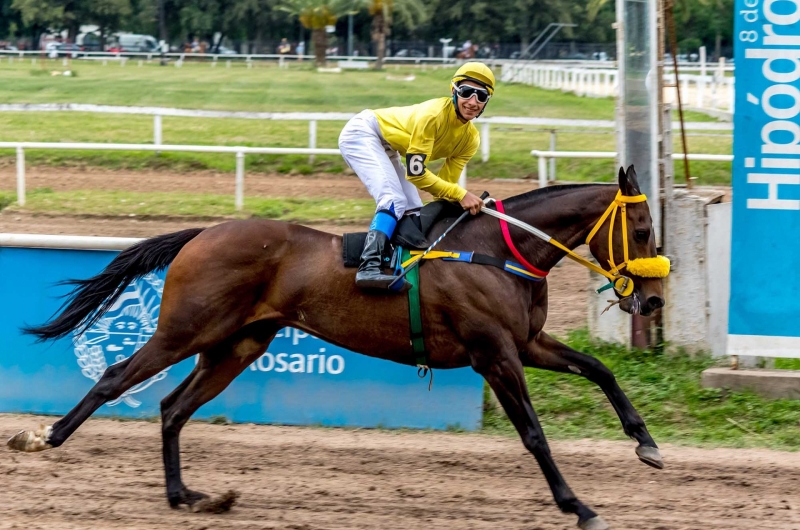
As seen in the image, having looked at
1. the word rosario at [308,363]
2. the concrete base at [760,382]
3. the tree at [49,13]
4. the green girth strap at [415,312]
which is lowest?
the concrete base at [760,382]

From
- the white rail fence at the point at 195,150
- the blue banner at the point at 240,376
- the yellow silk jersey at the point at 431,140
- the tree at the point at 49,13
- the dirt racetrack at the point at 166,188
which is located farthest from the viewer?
the tree at the point at 49,13

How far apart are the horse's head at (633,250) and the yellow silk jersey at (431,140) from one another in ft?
2.47

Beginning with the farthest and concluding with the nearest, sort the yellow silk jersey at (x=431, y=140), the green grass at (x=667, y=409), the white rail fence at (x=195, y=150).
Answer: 1. the white rail fence at (x=195, y=150)
2. the green grass at (x=667, y=409)
3. the yellow silk jersey at (x=431, y=140)

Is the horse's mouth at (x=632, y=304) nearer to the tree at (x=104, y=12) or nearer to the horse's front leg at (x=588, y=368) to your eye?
the horse's front leg at (x=588, y=368)

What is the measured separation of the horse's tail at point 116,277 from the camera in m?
5.25

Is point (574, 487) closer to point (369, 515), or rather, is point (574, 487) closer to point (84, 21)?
point (369, 515)

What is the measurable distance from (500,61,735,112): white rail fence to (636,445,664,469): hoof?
35.1 feet

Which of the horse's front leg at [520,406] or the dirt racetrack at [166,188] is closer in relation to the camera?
the horse's front leg at [520,406]

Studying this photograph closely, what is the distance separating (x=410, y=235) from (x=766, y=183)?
8.80 ft

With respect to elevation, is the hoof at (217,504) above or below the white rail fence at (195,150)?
below

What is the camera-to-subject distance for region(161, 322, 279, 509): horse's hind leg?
505 cm

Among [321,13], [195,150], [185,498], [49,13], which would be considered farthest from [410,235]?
[49,13]

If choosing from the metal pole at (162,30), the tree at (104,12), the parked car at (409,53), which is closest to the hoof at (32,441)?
the metal pole at (162,30)

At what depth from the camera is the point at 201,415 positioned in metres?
6.28
